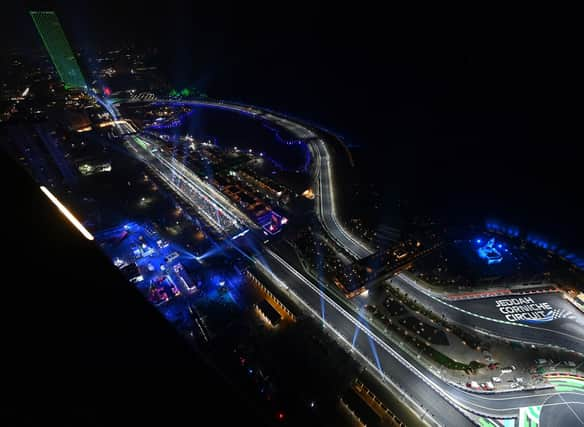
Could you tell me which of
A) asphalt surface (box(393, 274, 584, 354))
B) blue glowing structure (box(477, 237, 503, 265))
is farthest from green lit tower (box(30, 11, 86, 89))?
blue glowing structure (box(477, 237, 503, 265))

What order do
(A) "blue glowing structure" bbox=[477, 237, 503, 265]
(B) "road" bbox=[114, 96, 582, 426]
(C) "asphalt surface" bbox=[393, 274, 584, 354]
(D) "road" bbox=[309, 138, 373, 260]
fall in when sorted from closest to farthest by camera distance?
(B) "road" bbox=[114, 96, 582, 426] < (C) "asphalt surface" bbox=[393, 274, 584, 354] < (A) "blue glowing structure" bbox=[477, 237, 503, 265] < (D) "road" bbox=[309, 138, 373, 260]

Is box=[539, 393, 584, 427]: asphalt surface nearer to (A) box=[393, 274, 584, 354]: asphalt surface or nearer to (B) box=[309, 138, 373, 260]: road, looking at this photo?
(A) box=[393, 274, 584, 354]: asphalt surface

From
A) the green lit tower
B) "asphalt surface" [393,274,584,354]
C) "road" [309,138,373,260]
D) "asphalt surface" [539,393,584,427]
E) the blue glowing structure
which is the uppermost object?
the green lit tower

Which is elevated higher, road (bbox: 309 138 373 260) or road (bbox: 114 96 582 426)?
road (bbox: 309 138 373 260)

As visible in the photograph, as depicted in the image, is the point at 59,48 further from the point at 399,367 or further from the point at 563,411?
the point at 563,411

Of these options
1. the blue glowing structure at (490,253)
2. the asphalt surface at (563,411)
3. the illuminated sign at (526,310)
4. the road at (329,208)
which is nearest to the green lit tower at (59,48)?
the road at (329,208)

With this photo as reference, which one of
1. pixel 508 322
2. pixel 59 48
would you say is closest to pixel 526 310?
pixel 508 322

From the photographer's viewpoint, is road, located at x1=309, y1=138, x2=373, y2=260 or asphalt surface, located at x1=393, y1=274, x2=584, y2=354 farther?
road, located at x1=309, y1=138, x2=373, y2=260

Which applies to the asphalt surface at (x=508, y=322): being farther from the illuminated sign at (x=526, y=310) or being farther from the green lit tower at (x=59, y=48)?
the green lit tower at (x=59, y=48)
